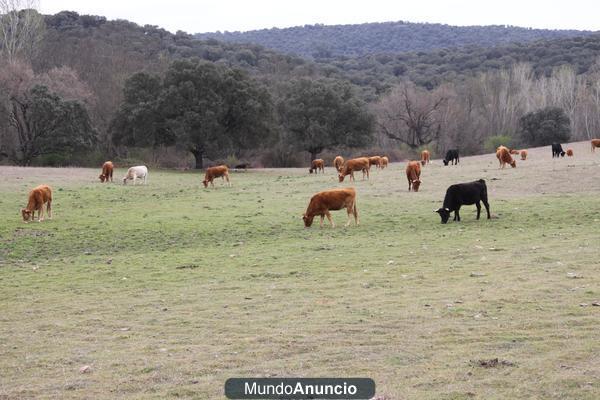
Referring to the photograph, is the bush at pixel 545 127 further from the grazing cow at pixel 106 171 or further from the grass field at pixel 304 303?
the grass field at pixel 304 303

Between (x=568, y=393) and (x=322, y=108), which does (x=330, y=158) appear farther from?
(x=568, y=393)

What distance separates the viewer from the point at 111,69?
78.8 m

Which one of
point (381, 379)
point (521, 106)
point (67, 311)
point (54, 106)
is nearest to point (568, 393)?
point (381, 379)

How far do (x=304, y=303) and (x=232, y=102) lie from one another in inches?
2001

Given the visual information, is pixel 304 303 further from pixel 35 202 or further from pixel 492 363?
pixel 35 202

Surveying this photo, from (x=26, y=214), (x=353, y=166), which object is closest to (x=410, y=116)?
(x=353, y=166)

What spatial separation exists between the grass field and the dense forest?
→ 35.9 meters

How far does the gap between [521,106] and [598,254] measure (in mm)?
83012

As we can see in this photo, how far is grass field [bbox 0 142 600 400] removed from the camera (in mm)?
7129

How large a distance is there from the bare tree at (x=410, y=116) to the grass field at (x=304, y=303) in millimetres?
61462

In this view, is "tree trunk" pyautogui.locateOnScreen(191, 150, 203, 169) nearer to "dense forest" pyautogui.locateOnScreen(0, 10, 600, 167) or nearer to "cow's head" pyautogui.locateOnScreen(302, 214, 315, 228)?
"dense forest" pyautogui.locateOnScreen(0, 10, 600, 167)

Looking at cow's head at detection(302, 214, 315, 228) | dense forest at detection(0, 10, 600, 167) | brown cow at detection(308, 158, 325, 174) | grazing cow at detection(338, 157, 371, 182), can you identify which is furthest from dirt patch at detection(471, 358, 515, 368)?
dense forest at detection(0, 10, 600, 167)

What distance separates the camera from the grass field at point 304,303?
23.4 ft

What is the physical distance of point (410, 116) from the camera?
84.6 m
